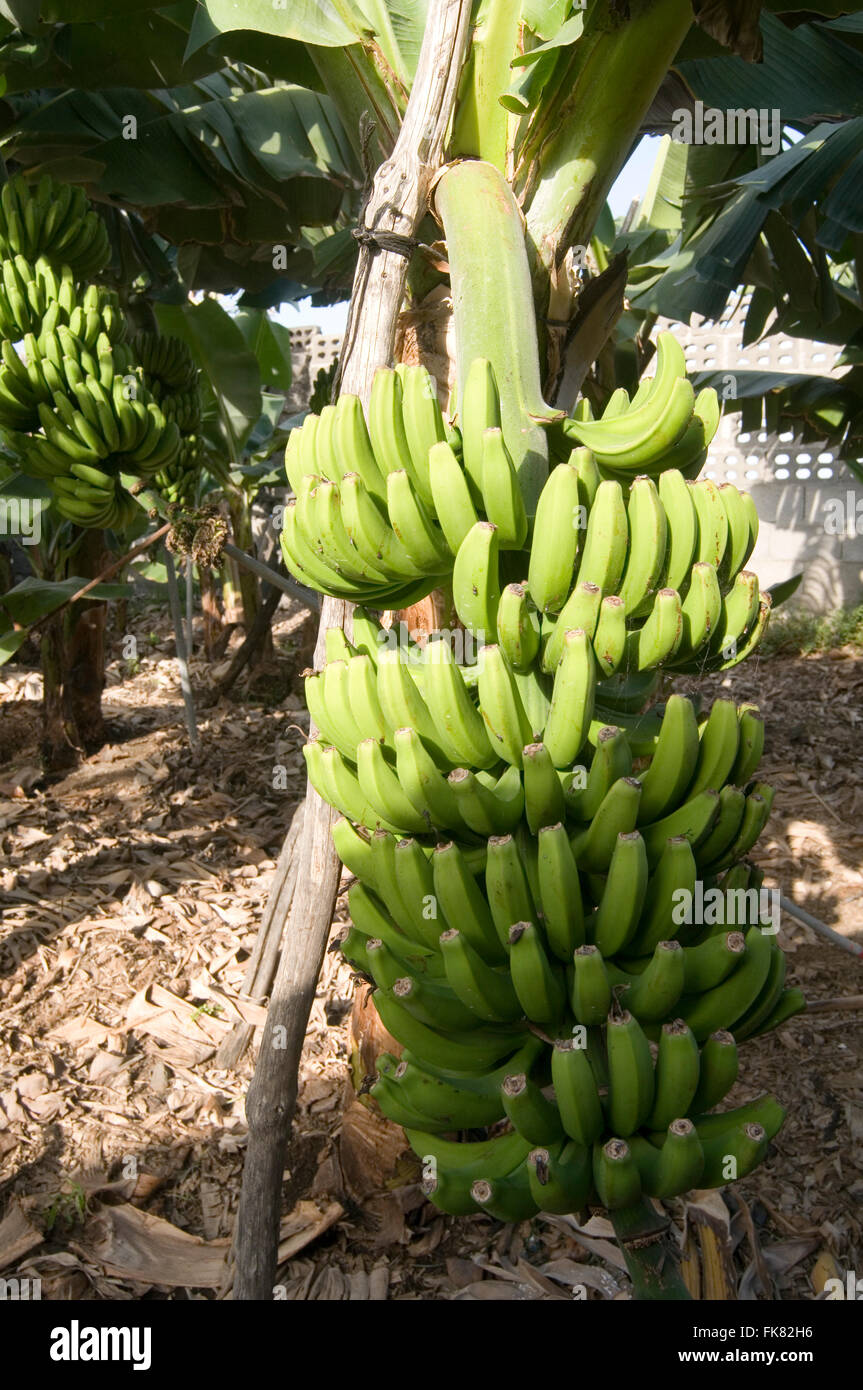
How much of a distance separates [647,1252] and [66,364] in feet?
11.3

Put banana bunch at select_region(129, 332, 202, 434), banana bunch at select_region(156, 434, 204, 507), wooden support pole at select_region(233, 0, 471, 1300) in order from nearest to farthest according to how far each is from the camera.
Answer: wooden support pole at select_region(233, 0, 471, 1300), banana bunch at select_region(129, 332, 202, 434), banana bunch at select_region(156, 434, 204, 507)

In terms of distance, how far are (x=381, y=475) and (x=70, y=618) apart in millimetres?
4457

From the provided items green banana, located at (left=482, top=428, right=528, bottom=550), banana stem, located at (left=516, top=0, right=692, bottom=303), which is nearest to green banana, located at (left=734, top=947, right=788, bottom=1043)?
green banana, located at (left=482, top=428, right=528, bottom=550)

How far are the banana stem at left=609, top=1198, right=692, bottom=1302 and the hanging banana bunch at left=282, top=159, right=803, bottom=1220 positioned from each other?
53 mm

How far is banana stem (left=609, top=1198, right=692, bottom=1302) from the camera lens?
141 cm

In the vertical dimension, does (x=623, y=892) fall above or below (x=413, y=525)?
below

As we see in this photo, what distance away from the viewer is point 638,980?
1445 mm

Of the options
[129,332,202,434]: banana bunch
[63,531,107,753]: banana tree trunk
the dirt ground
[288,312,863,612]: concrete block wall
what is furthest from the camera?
[288,312,863,612]: concrete block wall

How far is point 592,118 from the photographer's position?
70.9 inches

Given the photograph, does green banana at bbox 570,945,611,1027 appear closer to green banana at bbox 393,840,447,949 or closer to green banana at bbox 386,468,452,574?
green banana at bbox 393,840,447,949

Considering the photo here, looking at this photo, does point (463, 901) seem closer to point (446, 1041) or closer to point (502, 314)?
point (446, 1041)

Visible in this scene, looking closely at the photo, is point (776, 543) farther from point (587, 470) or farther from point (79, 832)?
point (587, 470)

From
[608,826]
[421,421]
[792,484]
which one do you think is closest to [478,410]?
[421,421]

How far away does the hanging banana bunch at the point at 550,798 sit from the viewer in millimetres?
1404
